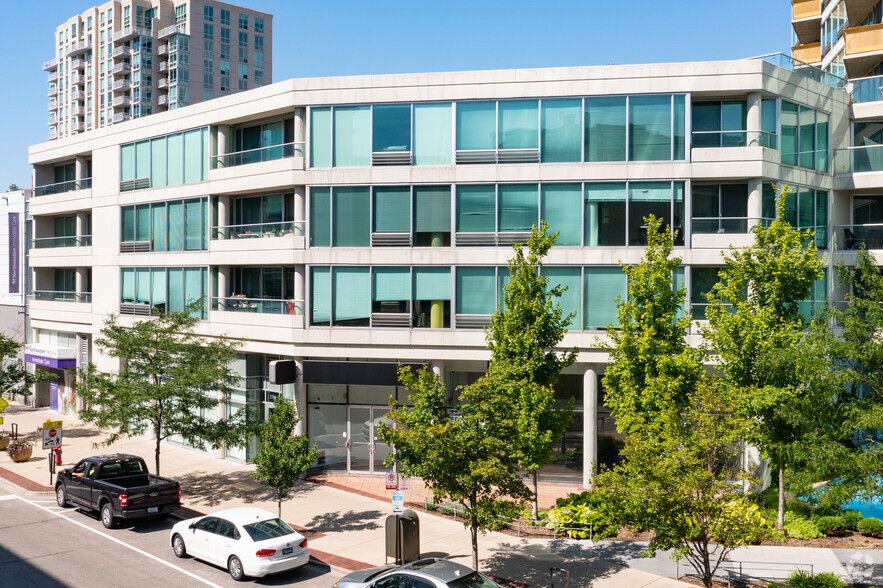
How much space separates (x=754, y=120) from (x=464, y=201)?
1027 cm

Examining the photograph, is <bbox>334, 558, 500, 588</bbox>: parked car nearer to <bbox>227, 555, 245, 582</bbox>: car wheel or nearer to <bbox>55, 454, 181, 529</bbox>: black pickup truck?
<bbox>227, 555, 245, 582</bbox>: car wheel

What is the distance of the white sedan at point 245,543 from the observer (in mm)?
16969

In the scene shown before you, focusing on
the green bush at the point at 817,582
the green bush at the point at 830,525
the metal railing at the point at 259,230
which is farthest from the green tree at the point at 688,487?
the metal railing at the point at 259,230

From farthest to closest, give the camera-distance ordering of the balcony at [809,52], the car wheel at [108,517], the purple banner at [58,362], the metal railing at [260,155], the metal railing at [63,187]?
the balcony at [809,52], the purple banner at [58,362], the metal railing at [63,187], the metal railing at [260,155], the car wheel at [108,517]

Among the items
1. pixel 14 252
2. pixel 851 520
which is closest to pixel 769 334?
pixel 851 520

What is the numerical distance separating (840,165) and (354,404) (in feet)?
68.9

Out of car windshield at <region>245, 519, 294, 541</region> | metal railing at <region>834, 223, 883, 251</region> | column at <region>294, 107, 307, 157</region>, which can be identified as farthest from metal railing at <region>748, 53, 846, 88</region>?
car windshield at <region>245, 519, 294, 541</region>

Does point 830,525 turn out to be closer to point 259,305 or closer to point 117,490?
point 117,490

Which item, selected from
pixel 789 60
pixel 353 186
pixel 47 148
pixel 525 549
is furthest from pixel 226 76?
pixel 525 549

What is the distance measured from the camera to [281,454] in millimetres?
20141

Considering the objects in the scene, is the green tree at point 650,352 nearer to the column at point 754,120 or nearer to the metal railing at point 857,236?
the column at point 754,120

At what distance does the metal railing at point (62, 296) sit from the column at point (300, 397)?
→ 56.4ft

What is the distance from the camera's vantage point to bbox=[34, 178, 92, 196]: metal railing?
38.5 metres

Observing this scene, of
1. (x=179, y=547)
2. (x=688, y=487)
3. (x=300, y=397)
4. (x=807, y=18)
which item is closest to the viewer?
(x=688, y=487)
